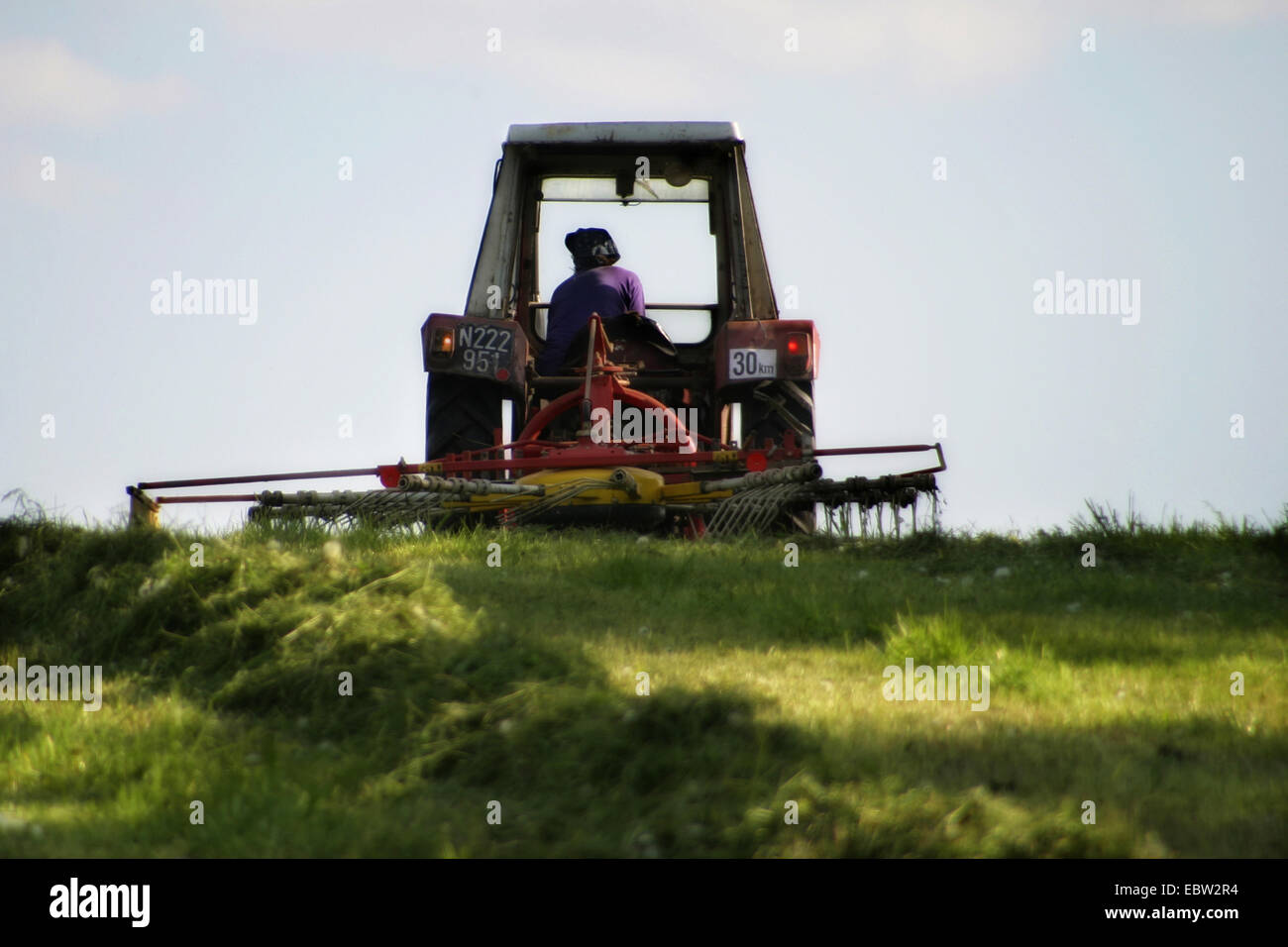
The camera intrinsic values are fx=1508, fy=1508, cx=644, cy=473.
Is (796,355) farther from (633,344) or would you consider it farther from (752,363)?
(633,344)

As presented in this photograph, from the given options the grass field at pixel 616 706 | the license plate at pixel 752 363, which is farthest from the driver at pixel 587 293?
the grass field at pixel 616 706

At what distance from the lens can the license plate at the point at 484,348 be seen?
292 inches

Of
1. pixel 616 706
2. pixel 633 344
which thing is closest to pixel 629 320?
pixel 633 344

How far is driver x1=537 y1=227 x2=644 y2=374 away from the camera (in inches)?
303

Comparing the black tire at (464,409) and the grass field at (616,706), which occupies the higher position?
the black tire at (464,409)

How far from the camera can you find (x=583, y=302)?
768 centimetres

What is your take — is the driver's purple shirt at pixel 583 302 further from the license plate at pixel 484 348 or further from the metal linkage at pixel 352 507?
the metal linkage at pixel 352 507

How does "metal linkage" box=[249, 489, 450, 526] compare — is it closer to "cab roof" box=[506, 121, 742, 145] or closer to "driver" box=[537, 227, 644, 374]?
"driver" box=[537, 227, 644, 374]

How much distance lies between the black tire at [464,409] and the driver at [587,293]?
0.41 m

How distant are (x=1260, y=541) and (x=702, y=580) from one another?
2.37 meters

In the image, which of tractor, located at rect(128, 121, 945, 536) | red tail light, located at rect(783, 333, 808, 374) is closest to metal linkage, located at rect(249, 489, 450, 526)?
tractor, located at rect(128, 121, 945, 536)

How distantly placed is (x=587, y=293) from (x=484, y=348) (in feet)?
2.08

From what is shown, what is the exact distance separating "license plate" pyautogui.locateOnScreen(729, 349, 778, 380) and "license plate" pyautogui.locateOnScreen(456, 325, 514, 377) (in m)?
Result: 1.10
